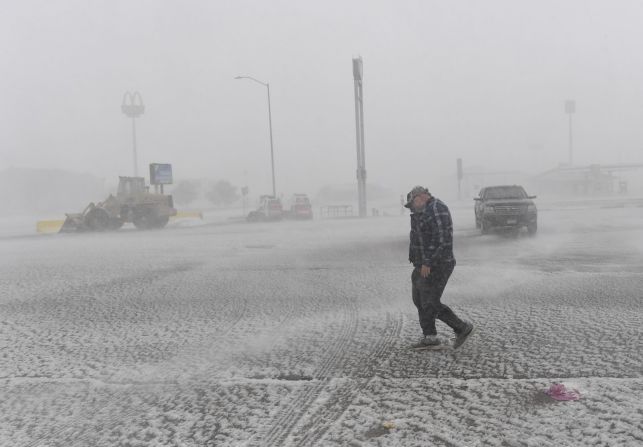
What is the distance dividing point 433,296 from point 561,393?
1.53 metres

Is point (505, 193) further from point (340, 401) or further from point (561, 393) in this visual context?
point (340, 401)

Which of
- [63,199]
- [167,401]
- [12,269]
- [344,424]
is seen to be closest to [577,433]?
[344,424]

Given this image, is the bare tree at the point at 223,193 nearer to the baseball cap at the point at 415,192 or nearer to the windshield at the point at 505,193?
the windshield at the point at 505,193

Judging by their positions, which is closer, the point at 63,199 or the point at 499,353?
the point at 499,353

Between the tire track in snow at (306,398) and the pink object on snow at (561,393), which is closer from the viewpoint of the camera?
the tire track in snow at (306,398)

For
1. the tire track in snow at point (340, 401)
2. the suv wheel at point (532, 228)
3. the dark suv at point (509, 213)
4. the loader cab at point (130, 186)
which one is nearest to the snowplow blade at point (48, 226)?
the loader cab at point (130, 186)

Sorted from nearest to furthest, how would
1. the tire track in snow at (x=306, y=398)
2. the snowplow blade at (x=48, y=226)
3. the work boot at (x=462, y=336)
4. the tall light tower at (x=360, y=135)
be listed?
the tire track in snow at (x=306, y=398) < the work boot at (x=462, y=336) < the snowplow blade at (x=48, y=226) < the tall light tower at (x=360, y=135)

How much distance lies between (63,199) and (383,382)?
475ft

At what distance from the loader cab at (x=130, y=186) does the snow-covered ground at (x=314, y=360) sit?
606 inches

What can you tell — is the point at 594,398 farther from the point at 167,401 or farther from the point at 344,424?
the point at 167,401

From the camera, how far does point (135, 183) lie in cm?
2583

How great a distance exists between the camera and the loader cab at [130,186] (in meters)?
25.5

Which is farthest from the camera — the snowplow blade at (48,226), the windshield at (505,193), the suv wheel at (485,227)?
the snowplow blade at (48,226)

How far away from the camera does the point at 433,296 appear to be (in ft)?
17.0
